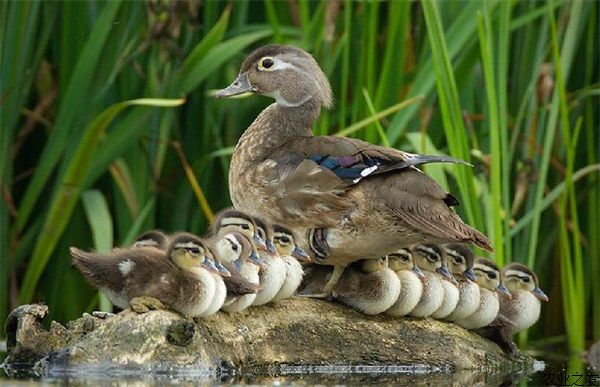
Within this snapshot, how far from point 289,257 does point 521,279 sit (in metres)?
1.34

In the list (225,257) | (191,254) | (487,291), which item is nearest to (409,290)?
(487,291)

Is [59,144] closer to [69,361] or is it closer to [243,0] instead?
[243,0]

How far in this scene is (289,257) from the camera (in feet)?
22.1

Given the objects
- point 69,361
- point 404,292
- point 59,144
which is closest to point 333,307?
point 404,292

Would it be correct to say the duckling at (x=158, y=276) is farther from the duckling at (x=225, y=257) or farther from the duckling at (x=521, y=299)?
the duckling at (x=521, y=299)

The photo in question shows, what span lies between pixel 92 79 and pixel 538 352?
2837 mm

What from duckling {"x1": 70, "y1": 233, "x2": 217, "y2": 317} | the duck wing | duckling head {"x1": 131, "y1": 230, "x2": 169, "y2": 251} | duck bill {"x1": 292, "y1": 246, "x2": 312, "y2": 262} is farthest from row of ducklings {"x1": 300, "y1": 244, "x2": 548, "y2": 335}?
duckling {"x1": 70, "y1": 233, "x2": 217, "y2": 317}

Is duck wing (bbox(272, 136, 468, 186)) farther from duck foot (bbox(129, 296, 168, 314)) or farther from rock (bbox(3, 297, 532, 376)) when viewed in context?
duck foot (bbox(129, 296, 168, 314))

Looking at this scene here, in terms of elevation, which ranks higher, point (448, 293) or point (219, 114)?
point (219, 114)

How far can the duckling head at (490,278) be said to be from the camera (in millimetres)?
7219

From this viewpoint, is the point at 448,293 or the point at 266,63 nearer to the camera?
the point at 448,293

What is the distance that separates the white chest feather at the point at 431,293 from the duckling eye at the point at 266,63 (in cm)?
147

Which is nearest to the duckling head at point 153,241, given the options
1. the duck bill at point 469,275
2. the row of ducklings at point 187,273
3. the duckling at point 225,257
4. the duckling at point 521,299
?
the row of ducklings at point 187,273

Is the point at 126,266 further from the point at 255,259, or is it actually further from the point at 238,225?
the point at 238,225
